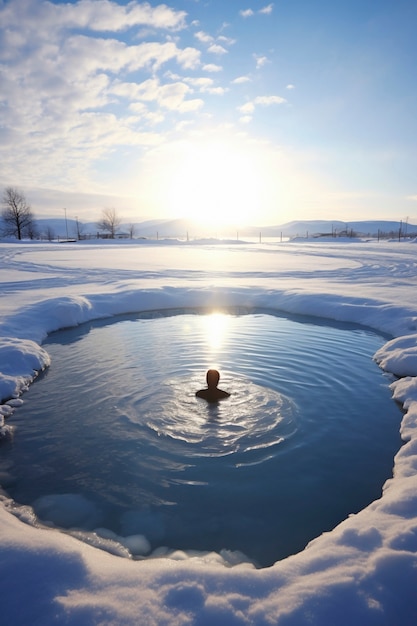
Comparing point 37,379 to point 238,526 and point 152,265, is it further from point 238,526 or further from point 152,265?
point 152,265

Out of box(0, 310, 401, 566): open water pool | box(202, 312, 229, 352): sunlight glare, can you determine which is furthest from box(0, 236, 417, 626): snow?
box(202, 312, 229, 352): sunlight glare

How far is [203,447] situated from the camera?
15.2ft

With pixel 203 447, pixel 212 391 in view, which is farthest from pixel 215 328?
pixel 203 447

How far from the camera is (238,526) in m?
3.49

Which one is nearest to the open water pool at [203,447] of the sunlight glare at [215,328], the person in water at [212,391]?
the person in water at [212,391]

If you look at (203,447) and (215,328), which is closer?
(203,447)

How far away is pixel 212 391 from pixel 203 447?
132 centimetres

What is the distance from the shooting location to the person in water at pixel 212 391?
581 centimetres

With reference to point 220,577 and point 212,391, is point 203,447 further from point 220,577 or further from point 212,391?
point 220,577

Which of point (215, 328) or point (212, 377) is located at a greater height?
point (212, 377)

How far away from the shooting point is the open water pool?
A: 11.5ft

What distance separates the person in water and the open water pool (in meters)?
0.16

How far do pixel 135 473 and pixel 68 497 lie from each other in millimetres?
744

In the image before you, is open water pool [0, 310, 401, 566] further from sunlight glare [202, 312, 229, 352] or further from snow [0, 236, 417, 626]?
sunlight glare [202, 312, 229, 352]
